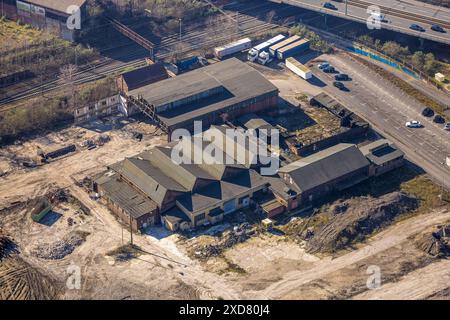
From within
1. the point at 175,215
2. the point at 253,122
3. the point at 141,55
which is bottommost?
the point at 175,215

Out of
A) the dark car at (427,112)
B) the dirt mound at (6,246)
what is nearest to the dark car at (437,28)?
the dark car at (427,112)

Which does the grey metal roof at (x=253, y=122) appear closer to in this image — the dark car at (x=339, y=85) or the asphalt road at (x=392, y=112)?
the asphalt road at (x=392, y=112)

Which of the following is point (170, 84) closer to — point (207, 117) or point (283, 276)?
point (207, 117)

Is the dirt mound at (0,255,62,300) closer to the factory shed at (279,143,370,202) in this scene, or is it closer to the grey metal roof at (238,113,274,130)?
the factory shed at (279,143,370,202)

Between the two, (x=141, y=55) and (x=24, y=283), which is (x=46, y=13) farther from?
(x=24, y=283)

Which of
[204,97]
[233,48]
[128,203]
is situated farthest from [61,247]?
[233,48]

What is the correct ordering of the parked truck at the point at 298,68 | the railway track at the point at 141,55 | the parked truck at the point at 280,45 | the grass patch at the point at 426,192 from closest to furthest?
1. the grass patch at the point at 426,192
2. the railway track at the point at 141,55
3. the parked truck at the point at 298,68
4. the parked truck at the point at 280,45
